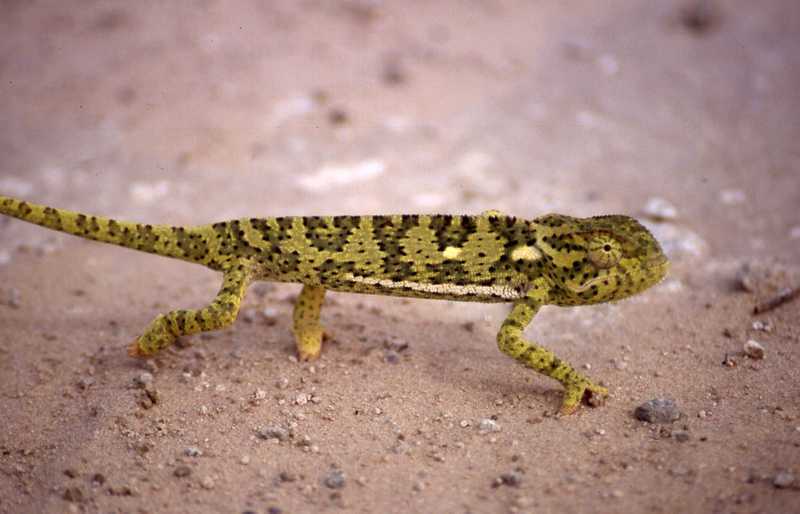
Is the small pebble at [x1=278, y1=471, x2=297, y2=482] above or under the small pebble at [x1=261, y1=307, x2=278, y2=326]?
under

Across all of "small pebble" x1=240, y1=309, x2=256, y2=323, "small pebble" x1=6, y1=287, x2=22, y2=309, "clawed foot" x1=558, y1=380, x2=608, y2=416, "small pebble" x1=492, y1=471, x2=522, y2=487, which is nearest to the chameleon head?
"clawed foot" x1=558, y1=380, x2=608, y2=416

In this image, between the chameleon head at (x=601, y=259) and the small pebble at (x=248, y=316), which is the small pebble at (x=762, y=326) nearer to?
A: the chameleon head at (x=601, y=259)

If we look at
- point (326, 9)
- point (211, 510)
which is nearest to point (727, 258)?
point (211, 510)

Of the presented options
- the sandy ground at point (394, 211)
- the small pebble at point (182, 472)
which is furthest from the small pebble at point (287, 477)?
the small pebble at point (182, 472)

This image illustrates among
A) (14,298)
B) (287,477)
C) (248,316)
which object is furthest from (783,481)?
(14,298)

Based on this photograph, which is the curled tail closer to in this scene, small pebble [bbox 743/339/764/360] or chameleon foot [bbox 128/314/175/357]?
chameleon foot [bbox 128/314/175/357]

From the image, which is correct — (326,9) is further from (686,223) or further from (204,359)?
(204,359)

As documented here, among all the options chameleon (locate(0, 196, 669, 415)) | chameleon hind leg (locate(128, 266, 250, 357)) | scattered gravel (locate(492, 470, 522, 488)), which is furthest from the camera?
chameleon hind leg (locate(128, 266, 250, 357))

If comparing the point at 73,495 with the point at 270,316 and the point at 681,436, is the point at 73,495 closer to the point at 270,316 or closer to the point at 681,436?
the point at 270,316
